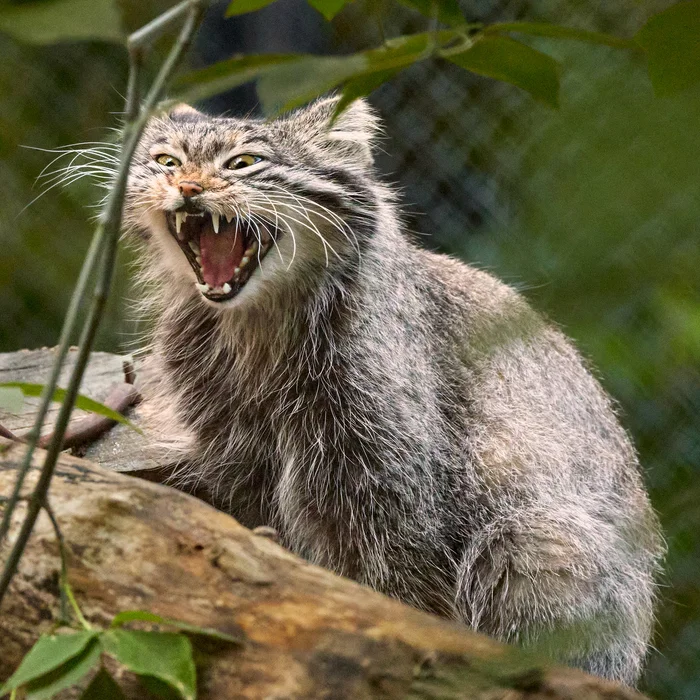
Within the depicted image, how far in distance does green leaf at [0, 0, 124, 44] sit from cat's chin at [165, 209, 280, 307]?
196 cm

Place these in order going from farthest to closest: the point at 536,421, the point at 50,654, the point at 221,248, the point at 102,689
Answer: the point at 536,421
the point at 221,248
the point at 102,689
the point at 50,654

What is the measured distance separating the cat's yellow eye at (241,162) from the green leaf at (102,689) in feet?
5.65

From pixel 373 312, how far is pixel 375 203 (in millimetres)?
348

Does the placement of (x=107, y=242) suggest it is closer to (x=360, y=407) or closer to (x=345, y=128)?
(x=360, y=407)

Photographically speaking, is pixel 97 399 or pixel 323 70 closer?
pixel 323 70

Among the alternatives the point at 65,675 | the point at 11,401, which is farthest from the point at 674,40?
the point at 65,675

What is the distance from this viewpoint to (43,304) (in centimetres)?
430

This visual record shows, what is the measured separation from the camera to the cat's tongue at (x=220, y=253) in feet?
8.39

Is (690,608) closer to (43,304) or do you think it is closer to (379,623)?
(379,623)

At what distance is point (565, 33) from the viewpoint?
50cm

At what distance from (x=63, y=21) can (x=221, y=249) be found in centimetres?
209

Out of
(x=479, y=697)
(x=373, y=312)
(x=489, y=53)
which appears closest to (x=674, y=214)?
(x=489, y=53)

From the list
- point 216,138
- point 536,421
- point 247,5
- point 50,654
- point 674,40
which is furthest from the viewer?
point 536,421

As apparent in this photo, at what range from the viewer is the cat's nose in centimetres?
236
